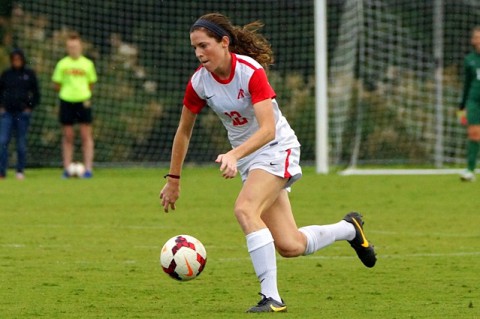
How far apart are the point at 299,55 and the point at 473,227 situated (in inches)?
453

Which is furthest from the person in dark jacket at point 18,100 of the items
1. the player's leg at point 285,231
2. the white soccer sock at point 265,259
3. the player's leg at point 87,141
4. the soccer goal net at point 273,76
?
the white soccer sock at point 265,259

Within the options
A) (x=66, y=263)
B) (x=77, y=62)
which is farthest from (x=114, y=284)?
(x=77, y=62)

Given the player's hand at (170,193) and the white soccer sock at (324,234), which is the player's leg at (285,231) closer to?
the white soccer sock at (324,234)

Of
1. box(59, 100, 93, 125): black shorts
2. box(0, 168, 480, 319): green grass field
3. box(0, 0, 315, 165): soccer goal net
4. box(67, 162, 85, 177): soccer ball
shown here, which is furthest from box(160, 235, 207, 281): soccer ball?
box(0, 0, 315, 165): soccer goal net

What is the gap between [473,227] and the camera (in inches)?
498

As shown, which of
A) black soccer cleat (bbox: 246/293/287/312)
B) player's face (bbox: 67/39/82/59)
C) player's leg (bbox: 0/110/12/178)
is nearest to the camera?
black soccer cleat (bbox: 246/293/287/312)

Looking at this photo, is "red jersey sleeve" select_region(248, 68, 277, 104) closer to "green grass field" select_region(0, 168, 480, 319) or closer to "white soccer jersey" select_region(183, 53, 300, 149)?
"white soccer jersey" select_region(183, 53, 300, 149)

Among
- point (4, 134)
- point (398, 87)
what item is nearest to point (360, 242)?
point (4, 134)

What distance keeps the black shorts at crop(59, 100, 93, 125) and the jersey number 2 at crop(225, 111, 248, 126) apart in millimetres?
12108

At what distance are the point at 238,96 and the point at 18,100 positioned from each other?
1252 centimetres

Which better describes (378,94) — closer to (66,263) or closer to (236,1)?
(236,1)

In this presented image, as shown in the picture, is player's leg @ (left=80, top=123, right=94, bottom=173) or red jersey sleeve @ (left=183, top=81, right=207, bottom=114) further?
player's leg @ (left=80, top=123, right=94, bottom=173)

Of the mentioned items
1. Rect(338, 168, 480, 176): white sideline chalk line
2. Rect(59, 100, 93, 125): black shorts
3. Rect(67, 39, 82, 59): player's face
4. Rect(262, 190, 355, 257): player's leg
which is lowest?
Rect(338, 168, 480, 176): white sideline chalk line

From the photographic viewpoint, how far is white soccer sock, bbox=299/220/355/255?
26.4 feet
